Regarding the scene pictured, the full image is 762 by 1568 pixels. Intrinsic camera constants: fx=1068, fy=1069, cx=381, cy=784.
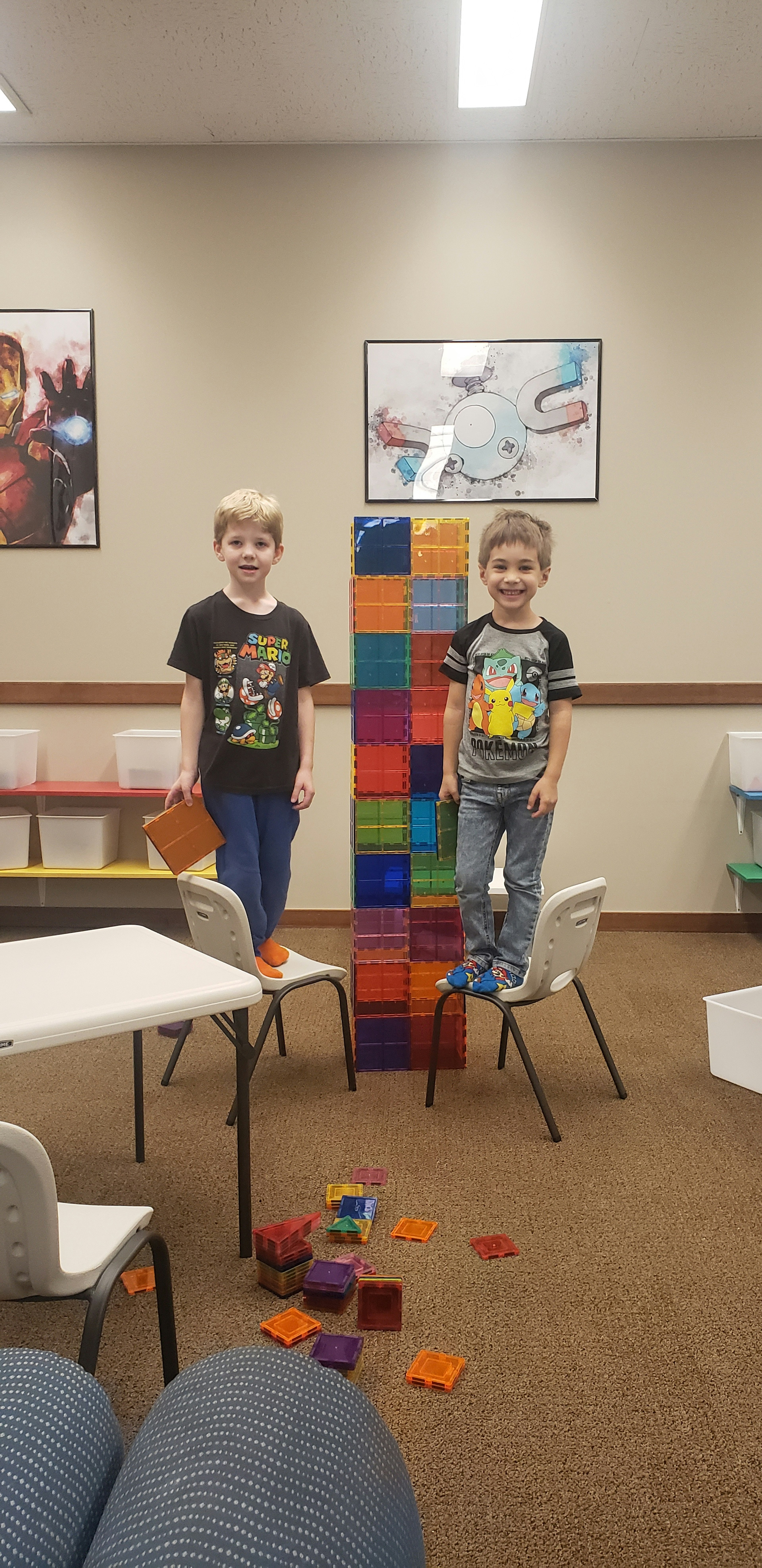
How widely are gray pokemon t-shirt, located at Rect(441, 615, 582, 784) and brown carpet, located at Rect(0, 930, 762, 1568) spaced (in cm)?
81

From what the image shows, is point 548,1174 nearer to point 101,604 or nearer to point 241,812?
point 241,812

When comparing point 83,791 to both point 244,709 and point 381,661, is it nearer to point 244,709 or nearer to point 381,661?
point 244,709

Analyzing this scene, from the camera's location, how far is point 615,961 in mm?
3746

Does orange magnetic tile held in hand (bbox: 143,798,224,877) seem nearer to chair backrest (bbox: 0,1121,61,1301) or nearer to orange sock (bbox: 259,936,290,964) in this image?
orange sock (bbox: 259,936,290,964)

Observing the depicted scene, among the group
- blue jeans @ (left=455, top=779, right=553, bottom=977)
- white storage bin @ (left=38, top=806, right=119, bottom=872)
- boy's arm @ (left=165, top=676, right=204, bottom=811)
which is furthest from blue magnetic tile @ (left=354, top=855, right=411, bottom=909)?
white storage bin @ (left=38, top=806, right=119, bottom=872)

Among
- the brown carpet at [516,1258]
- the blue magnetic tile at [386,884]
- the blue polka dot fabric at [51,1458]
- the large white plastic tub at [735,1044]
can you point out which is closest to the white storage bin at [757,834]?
the brown carpet at [516,1258]

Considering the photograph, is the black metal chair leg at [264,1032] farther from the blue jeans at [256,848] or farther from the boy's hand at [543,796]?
the boy's hand at [543,796]

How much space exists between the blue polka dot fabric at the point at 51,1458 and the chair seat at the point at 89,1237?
0.42 metres

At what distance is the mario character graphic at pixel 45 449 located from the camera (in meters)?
3.98

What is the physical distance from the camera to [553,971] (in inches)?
94.0

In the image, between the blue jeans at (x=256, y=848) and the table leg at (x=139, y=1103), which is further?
the blue jeans at (x=256, y=848)

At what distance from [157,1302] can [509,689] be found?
152 centimetres

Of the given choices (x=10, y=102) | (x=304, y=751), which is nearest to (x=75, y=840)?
(x=304, y=751)

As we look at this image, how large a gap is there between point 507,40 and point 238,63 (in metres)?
0.84
